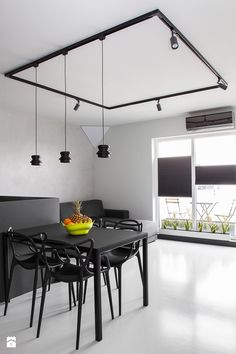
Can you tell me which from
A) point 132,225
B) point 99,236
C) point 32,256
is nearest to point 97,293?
point 99,236

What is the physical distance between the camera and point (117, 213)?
6.62m

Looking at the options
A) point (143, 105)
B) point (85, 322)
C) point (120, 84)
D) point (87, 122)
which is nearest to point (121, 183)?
point (87, 122)

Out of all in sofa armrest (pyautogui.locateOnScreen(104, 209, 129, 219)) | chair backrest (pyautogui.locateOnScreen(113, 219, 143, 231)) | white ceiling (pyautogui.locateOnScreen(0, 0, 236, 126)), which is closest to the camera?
white ceiling (pyautogui.locateOnScreen(0, 0, 236, 126))

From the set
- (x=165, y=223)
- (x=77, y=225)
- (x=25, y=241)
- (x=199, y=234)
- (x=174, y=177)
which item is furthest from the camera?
(x=165, y=223)

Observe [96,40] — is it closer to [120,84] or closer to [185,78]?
[120,84]

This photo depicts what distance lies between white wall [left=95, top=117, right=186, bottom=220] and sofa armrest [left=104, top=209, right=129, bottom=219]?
0.28 m

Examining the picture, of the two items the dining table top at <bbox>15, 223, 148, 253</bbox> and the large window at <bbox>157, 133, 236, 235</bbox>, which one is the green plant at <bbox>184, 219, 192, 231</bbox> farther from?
the dining table top at <bbox>15, 223, 148, 253</bbox>

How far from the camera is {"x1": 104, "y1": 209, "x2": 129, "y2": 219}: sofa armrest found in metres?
6.52

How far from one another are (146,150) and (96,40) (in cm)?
401

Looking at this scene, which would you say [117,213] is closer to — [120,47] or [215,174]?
[215,174]

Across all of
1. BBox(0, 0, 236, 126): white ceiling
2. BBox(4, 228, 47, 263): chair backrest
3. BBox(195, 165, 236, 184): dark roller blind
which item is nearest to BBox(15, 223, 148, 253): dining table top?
BBox(4, 228, 47, 263): chair backrest

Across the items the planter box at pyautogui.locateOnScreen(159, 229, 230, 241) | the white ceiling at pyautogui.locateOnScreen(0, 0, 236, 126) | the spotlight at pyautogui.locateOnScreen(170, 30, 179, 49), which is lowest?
the planter box at pyautogui.locateOnScreen(159, 229, 230, 241)

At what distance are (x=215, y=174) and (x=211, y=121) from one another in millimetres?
1158

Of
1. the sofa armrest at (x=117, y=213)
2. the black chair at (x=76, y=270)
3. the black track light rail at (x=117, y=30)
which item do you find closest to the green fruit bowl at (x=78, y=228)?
the black chair at (x=76, y=270)
